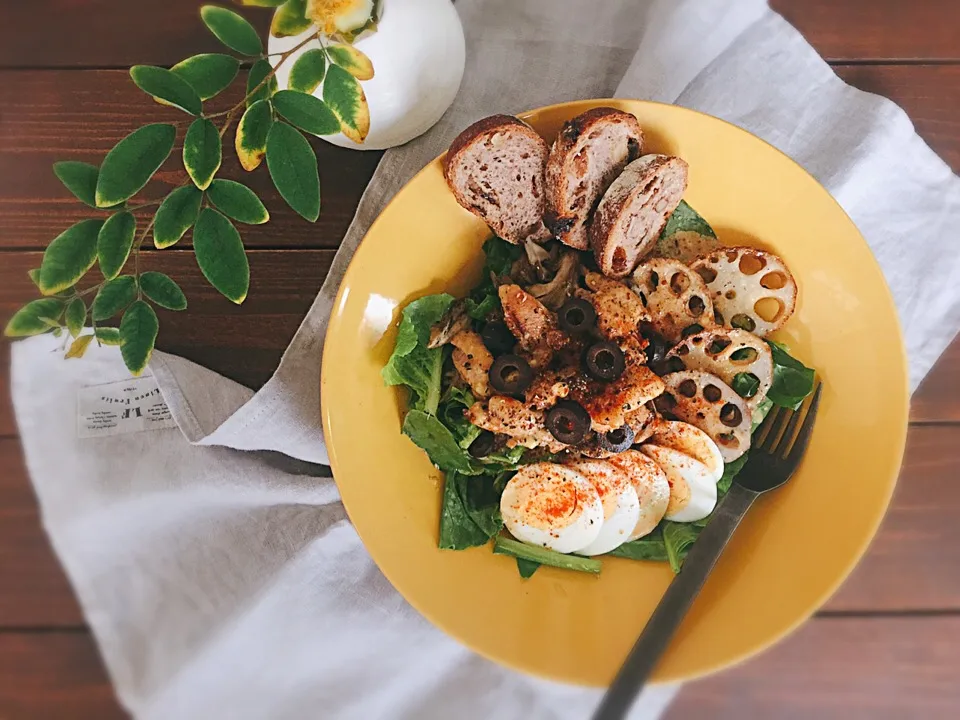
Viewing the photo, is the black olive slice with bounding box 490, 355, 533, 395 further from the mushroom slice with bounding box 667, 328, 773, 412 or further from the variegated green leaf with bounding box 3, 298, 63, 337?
the variegated green leaf with bounding box 3, 298, 63, 337

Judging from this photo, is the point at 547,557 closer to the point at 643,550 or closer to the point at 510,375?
the point at 643,550

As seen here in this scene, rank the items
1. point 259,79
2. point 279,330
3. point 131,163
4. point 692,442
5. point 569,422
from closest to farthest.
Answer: point 131,163, point 259,79, point 569,422, point 692,442, point 279,330

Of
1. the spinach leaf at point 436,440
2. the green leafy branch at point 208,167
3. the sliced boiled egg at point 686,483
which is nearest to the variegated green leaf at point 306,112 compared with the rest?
the green leafy branch at point 208,167

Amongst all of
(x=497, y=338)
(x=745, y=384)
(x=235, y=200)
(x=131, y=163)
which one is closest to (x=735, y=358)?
(x=745, y=384)

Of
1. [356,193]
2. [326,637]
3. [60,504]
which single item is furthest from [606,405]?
[60,504]

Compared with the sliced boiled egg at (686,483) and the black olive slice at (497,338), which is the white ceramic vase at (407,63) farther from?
A: the sliced boiled egg at (686,483)

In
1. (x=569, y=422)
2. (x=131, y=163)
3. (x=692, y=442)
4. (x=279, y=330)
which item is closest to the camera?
(x=131, y=163)

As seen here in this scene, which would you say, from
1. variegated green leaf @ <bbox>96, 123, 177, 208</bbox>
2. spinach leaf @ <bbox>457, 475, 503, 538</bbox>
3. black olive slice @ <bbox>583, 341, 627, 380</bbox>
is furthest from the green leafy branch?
spinach leaf @ <bbox>457, 475, 503, 538</bbox>
